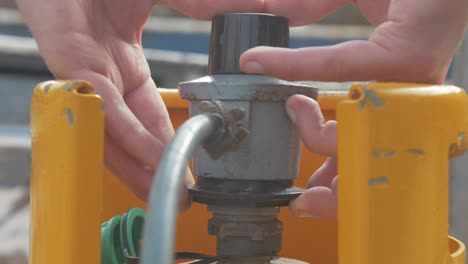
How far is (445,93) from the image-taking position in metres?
0.44

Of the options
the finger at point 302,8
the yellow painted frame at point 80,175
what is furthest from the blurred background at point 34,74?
the yellow painted frame at point 80,175

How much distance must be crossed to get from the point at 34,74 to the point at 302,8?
8.21 ft

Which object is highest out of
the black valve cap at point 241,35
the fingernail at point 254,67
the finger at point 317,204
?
the black valve cap at point 241,35

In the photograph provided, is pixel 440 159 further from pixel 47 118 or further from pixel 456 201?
pixel 456 201

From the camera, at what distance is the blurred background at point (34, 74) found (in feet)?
5.19

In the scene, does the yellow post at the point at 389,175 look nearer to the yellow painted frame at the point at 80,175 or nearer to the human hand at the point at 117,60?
the yellow painted frame at the point at 80,175

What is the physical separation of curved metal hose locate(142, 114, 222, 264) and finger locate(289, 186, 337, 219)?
0.10 metres

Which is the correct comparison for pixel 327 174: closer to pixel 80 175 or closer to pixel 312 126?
pixel 312 126

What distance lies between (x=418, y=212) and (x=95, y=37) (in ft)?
0.78

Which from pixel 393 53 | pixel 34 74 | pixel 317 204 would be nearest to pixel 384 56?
pixel 393 53

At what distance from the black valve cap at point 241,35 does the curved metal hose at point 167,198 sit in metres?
0.09

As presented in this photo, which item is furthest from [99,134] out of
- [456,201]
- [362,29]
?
[362,29]

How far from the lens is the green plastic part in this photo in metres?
0.55

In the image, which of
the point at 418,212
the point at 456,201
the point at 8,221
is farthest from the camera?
the point at 8,221
